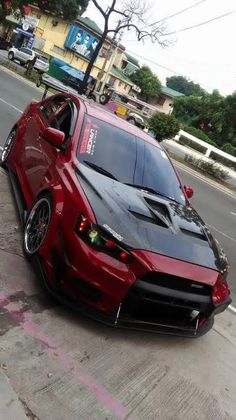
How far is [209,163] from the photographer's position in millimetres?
22406

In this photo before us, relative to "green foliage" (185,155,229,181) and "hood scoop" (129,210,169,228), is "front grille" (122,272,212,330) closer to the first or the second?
"hood scoop" (129,210,169,228)

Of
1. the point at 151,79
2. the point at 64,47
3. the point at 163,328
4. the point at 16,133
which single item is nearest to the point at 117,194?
the point at 163,328

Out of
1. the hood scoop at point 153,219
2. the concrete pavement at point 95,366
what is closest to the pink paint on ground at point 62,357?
the concrete pavement at point 95,366

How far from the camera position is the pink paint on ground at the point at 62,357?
3238 millimetres

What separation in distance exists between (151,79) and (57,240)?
278 feet

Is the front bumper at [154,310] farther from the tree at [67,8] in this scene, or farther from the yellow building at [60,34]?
the yellow building at [60,34]

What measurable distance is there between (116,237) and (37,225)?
110 cm

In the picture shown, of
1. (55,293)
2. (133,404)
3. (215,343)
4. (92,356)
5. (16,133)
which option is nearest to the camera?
(133,404)

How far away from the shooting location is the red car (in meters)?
3.73

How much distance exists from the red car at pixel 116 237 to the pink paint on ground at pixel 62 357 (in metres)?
0.33

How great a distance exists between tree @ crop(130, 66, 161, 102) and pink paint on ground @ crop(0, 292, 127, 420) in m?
84.0

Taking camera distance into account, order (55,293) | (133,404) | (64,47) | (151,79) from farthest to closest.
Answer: (151,79) < (64,47) < (55,293) < (133,404)

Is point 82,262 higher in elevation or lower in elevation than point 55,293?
higher

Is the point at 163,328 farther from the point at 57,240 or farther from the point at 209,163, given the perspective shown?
the point at 209,163
